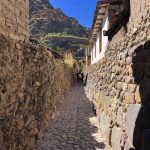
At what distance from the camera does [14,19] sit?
583cm

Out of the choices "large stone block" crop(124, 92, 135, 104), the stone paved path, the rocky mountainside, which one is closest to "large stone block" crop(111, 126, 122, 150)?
the stone paved path

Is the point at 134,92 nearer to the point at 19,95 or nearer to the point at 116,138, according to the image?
the point at 116,138

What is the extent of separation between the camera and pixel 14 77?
5.21 meters

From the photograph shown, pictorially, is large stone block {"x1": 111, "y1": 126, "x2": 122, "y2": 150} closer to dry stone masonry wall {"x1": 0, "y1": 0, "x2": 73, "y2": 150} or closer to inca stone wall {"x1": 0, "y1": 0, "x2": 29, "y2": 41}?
dry stone masonry wall {"x1": 0, "y1": 0, "x2": 73, "y2": 150}

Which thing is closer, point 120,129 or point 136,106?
point 136,106

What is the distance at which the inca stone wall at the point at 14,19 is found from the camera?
5.18 meters

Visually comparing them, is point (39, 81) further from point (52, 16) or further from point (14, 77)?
point (52, 16)

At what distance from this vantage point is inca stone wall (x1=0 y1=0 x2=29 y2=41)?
5.18 meters

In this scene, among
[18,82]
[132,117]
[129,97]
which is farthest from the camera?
[18,82]

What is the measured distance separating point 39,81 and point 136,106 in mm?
3784

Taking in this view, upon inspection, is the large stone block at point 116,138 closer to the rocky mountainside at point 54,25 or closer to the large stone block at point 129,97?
the large stone block at point 129,97

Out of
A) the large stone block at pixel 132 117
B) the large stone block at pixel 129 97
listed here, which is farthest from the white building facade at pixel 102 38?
the large stone block at pixel 132 117

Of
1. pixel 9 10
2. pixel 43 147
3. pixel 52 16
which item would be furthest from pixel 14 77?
pixel 52 16

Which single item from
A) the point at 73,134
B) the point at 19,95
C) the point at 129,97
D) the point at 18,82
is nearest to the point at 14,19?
the point at 18,82
